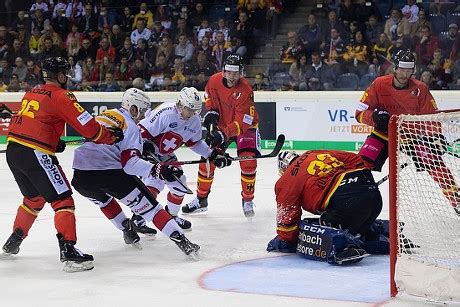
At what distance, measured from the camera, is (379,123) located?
17.0 ft

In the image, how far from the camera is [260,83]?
1002 centimetres

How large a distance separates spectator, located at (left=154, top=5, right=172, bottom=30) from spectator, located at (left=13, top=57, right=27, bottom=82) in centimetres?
182

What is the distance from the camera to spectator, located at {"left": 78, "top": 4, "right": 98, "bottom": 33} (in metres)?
11.9

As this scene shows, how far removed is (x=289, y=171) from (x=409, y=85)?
1.42 m

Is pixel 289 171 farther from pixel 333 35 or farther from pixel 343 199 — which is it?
pixel 333 35

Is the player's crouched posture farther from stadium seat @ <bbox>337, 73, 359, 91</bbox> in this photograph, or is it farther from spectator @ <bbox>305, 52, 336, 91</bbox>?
spectator @ <bbox>305, 52, 336, 91</bbox>

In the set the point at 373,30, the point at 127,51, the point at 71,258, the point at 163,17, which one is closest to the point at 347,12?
the point at 373,30

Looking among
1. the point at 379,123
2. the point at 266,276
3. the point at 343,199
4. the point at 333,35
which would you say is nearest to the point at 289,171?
the point at 343,199

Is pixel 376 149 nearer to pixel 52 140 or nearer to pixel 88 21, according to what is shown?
pixel 52 140

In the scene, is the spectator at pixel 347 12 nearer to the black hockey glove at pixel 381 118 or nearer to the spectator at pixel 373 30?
the spectator at pixel 373 30

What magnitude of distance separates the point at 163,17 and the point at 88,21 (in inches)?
50.9

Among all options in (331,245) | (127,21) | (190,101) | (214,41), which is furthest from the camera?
(127,21)

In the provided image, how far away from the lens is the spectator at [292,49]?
32.9ft

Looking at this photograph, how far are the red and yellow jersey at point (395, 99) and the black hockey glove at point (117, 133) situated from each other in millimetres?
1757
